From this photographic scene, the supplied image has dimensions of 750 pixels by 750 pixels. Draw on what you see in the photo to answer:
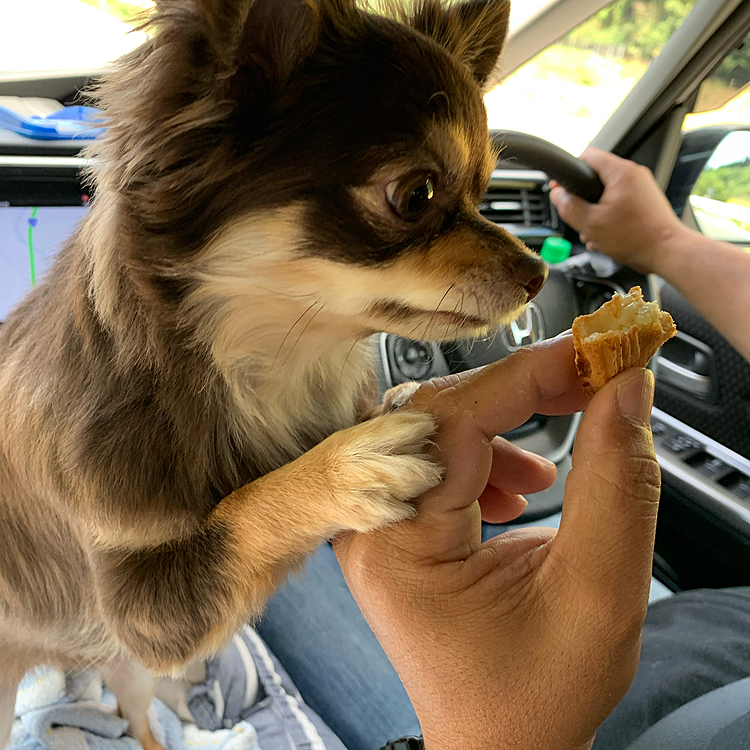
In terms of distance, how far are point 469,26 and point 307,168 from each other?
1.99 feet

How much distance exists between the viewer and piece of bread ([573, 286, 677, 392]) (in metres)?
0.82

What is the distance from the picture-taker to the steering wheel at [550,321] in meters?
1.91

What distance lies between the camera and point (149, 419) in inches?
38.4

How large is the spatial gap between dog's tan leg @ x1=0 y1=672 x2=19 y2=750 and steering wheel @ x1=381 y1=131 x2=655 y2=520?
1.33m

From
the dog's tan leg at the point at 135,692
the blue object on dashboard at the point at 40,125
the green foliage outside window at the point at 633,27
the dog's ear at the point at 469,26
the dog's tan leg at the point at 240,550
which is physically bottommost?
the dog's tan leg at the point at 135,692

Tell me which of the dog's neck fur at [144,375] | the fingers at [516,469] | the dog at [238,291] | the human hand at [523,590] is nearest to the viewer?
the human hand at [523,590]

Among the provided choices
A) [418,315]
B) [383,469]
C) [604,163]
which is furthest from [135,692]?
[604,163]

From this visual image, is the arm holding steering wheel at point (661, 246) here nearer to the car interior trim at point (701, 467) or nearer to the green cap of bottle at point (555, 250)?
the green cap of bottle at point (555, 250)

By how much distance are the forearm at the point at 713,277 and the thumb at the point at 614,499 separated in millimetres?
1220

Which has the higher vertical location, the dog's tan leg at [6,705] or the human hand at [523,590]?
the human hand at [523,590]

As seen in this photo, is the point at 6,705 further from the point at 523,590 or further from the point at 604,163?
the point at 604,163

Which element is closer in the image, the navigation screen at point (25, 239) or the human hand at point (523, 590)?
the human hand at point (523, 590)

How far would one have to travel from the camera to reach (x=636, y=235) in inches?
75.2

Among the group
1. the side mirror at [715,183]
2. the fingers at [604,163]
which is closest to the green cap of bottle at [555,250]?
the fingers at [604,163]
